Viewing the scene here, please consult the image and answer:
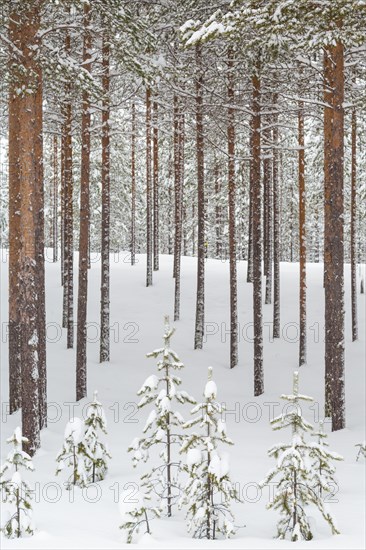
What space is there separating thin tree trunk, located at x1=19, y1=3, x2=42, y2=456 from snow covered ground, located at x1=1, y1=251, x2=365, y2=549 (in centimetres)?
110

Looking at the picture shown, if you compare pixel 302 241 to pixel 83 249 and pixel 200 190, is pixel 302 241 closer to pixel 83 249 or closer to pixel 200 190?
pixel 200 190

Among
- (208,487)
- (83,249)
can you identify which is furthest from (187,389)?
(208,487)

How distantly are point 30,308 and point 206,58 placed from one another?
34.7 ft

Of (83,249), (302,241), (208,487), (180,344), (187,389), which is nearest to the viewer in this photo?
(208,487)

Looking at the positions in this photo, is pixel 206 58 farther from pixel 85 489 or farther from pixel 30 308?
pixel 85 489

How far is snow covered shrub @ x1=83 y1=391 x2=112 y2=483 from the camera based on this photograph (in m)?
8.23

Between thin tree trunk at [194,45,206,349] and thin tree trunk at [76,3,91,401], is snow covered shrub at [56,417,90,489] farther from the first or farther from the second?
thin tree trunk at [194,45,206,349]

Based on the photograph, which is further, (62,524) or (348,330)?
(348,330)

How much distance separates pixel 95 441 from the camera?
836 centimetres

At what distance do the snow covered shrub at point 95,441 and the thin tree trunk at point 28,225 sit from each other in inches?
74.3

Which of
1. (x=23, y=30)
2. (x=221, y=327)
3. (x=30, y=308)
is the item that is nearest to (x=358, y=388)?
(x=221, y=327)

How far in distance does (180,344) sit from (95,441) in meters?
10.4

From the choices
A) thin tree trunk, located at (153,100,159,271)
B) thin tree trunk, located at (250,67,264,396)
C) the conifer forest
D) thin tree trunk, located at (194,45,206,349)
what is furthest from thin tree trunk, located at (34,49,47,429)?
thin tree trunk, located at (153,100,159,271)

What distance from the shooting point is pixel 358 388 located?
50.4ft
